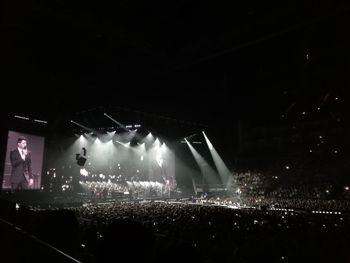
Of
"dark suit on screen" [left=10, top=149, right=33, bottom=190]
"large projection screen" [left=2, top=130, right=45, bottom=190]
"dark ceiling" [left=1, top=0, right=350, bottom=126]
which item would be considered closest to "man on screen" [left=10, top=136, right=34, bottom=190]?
"dark suit on screen" [left=10, top=149, right=33, bottom=190]

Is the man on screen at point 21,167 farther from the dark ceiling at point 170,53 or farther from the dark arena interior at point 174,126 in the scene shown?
the dark ceiling at point 170,53

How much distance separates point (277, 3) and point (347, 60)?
444 cm

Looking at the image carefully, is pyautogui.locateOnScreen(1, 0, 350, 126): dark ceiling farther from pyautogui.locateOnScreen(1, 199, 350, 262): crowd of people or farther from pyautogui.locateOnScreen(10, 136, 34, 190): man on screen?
pyautogui.locateOnScreen(1, 199, 350, 262): crowd of people

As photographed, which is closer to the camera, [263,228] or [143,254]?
[143,254]

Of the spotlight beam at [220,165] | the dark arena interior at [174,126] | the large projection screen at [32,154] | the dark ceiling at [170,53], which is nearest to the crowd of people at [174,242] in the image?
the dark arena interior at [174,126]

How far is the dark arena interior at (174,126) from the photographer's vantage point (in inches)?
171

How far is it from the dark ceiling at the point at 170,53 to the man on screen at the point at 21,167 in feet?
7.82

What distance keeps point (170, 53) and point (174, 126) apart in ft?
40.3

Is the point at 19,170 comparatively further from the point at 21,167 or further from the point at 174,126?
the point at 174,126

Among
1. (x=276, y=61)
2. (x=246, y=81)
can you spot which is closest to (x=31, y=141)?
(x=246, y=81)

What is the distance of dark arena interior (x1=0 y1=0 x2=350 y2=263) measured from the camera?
14.2 feet

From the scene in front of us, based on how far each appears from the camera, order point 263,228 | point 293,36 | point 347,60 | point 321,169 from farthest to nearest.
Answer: point 321,169
point 347,60
point 293,36
point 263,228

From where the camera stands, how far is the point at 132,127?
74.6 feet

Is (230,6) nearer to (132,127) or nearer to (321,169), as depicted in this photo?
(321,169)
